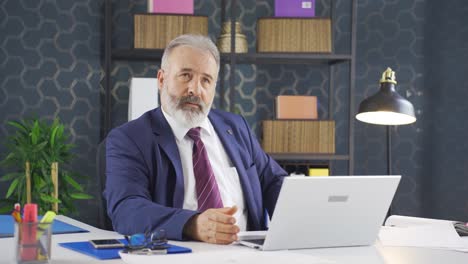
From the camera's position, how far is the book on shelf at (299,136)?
13.7 feet

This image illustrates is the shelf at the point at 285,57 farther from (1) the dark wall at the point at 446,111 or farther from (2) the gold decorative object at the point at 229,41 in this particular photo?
(1) the dark wall at the point at 446,111

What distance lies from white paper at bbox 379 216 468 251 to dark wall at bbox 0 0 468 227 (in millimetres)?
2104

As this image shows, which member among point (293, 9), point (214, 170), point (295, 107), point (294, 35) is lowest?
point (214, 170)

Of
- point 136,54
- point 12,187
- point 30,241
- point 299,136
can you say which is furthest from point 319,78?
point 30,241

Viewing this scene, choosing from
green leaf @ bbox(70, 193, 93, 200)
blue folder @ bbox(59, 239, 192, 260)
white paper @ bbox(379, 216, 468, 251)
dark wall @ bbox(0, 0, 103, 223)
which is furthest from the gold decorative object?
blue folder @ bbox(59, 239, 192, 260)

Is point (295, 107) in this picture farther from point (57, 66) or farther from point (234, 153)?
point (234, 153)

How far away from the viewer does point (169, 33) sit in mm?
4090

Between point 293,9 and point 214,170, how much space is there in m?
1.95

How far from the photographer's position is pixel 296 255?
1.66 m

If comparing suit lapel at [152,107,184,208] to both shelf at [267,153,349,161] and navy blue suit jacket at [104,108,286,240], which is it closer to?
navy blue suit jacket at [104,108,286,240]

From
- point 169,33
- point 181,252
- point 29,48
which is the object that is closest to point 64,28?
point 29,48

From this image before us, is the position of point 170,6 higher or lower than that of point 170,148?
higher

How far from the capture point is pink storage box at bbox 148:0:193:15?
412 centimetres

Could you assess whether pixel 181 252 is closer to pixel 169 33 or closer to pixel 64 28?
pixel 169 33
